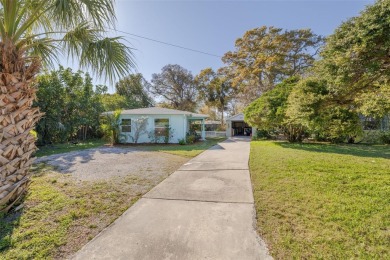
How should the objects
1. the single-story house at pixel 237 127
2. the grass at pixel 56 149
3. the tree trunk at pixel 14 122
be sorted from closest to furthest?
the tree trunk at pixel 14 122
the grass at pixel 56 149
the single-story house at pixel 237 127

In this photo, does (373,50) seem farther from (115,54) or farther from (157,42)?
(157,42)

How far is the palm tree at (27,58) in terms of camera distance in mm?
3020

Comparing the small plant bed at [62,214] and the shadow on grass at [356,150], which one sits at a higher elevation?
the shadow on grass at [356,150]

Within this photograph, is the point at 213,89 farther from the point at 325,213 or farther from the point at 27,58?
the point at 325,213

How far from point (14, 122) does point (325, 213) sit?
559 centimetres

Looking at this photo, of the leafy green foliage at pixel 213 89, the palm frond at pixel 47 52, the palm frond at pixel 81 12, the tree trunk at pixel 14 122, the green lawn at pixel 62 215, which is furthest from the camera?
the leafy green foliage at pixel 213 89

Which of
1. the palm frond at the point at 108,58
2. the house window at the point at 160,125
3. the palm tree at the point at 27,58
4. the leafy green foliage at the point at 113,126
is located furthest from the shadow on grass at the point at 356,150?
the leafy green foliage at the point at 113,126

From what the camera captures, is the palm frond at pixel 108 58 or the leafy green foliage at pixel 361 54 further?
the leafy green foliage at pixel 361 54

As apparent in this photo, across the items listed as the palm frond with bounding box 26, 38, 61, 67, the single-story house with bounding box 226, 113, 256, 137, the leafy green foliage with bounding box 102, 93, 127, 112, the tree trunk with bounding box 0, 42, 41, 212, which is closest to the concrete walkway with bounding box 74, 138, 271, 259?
the tree trunk with bounding box 0, 42, 41, 212

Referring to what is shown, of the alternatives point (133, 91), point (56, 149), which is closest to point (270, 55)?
point (133, 91)

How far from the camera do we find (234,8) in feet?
37.1

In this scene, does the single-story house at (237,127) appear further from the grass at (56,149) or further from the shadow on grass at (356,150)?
the grass at (56,149)

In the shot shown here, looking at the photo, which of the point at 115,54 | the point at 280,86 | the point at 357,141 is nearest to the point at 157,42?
the point at 280,86

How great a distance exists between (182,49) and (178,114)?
602cm
